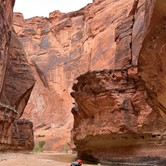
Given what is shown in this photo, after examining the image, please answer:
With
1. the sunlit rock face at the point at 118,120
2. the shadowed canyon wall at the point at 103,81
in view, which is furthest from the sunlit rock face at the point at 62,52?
the sunlit rock face at the point at 118,120

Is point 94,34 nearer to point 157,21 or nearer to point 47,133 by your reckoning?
point 47,133

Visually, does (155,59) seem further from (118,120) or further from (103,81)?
(103,81)

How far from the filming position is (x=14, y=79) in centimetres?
1898

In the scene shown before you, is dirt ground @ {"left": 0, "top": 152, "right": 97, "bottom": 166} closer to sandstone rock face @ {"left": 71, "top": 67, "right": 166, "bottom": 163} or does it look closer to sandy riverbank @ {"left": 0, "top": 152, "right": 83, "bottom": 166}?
sandy riverbank @ {"left": 0, "top": 152, "right": 83, "bottom": 166}

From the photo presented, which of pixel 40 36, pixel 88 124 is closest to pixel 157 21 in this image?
pixel 88 124

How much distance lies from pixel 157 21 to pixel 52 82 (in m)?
33.9

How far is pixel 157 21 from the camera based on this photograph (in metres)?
3.27

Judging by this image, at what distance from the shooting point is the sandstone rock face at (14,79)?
1446 cm

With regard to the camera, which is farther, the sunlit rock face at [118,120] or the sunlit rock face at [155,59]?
the sunlit rock face at [118,120]

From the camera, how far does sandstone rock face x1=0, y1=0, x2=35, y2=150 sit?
47.4 feet

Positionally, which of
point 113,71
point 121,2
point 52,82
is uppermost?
point 121,2

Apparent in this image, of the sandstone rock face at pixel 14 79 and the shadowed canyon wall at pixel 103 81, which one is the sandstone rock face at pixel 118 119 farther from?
the sandstone rock face at pixel 14 79

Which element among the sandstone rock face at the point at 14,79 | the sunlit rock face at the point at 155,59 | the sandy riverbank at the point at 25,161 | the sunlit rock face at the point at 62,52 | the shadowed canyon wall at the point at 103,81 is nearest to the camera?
the sunlit rock face at the point at 155,59

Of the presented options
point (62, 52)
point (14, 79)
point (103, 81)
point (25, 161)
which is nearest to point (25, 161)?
point (25, 161)
